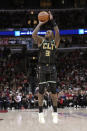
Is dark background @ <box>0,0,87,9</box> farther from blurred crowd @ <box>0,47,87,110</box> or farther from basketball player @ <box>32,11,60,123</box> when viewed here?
basketball player @ <box>32,11,60,123</box>

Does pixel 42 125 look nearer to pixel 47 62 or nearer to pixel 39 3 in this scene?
pixel 47 62

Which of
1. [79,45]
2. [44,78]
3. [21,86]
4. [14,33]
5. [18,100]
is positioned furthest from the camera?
[79,45]

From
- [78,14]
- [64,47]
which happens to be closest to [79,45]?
[64,47]

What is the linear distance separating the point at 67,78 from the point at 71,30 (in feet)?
14.0

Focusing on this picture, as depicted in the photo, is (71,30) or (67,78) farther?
(71,30)

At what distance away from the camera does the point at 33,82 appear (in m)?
20.8

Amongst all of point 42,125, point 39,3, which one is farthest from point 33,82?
point 42,125

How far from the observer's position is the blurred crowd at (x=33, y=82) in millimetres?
16031

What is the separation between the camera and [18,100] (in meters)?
15.8

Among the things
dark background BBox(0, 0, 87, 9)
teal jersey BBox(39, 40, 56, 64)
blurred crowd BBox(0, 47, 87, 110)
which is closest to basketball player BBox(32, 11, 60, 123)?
teal jersey BBox(39, 40, 56, 64)

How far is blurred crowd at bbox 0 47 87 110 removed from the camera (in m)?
16.0

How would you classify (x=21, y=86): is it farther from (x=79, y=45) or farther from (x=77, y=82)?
(x=79, y=45)

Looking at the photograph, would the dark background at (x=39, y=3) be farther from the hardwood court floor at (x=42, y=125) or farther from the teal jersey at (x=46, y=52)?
the teal jersey at (x=46, y=52)

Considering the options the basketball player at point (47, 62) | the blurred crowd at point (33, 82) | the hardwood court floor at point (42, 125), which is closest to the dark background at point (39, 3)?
the blurred crowd at point (33, 82)
